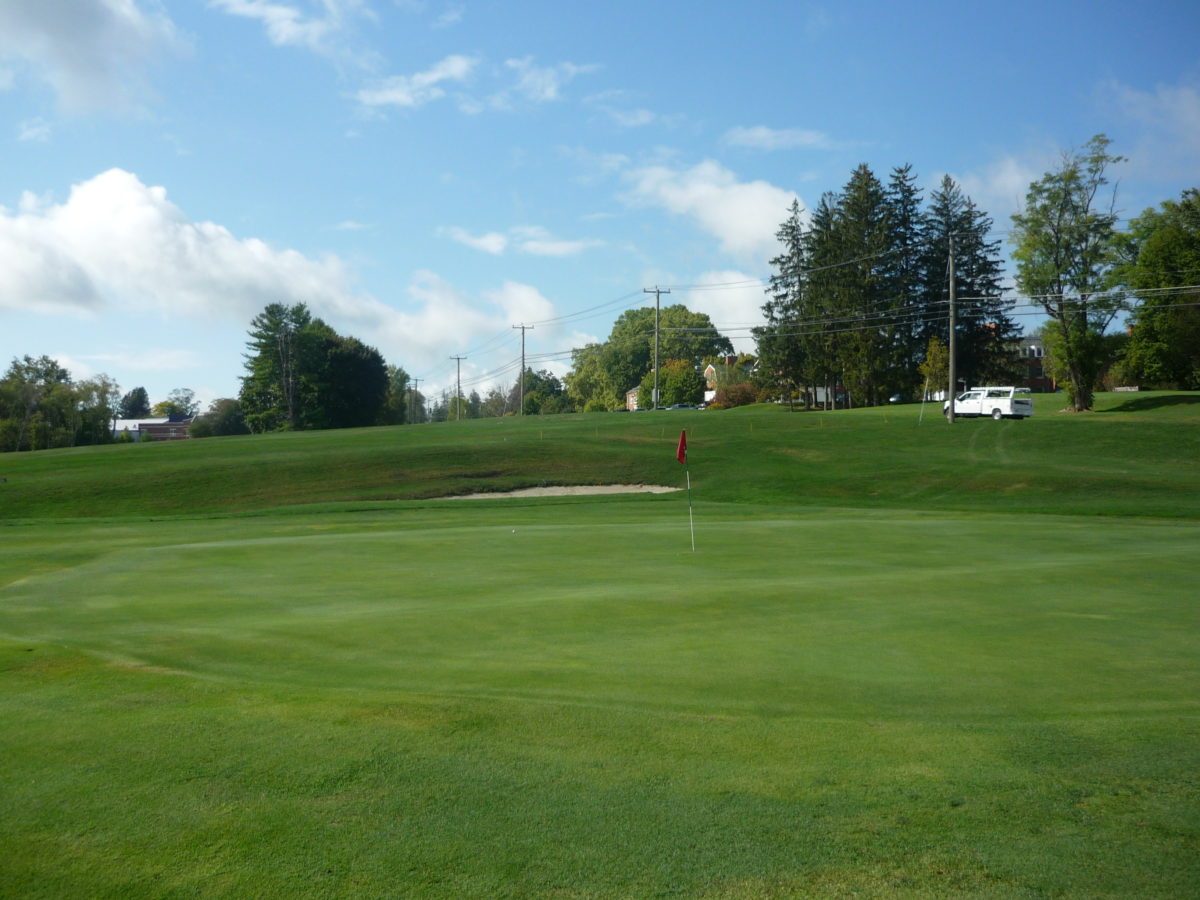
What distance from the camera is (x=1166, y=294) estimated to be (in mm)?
83625

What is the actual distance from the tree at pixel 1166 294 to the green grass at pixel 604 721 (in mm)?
75208

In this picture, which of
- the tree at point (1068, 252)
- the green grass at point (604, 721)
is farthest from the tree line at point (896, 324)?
the green grass at point (604, 721)

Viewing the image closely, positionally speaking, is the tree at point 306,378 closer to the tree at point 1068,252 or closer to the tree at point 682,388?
the tree at point 682,388

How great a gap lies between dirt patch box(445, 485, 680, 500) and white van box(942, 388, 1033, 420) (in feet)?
98.1

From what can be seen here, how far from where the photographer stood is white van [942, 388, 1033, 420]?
62.6 meters

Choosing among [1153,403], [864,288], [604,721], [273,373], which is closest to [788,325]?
[864,288]

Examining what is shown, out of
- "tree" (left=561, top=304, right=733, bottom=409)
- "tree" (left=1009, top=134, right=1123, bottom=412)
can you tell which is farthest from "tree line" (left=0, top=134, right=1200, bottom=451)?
"tree" (left=561, top=304, right=733, bottom=409)

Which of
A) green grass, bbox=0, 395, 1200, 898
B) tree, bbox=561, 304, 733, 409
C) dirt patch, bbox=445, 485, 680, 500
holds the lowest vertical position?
dirt patch, bbox=445, 485, 680, 500

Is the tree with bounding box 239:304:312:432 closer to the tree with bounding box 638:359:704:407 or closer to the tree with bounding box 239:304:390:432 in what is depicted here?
the tree with bounding box 239:304:390:432

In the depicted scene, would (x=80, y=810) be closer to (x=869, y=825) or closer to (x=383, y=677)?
(x=383, y=677)

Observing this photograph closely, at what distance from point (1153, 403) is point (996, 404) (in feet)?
59.4

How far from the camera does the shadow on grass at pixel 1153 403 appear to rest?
70812 mm

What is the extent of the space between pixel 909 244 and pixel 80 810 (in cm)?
10510

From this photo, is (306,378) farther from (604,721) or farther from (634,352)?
(604,721)
